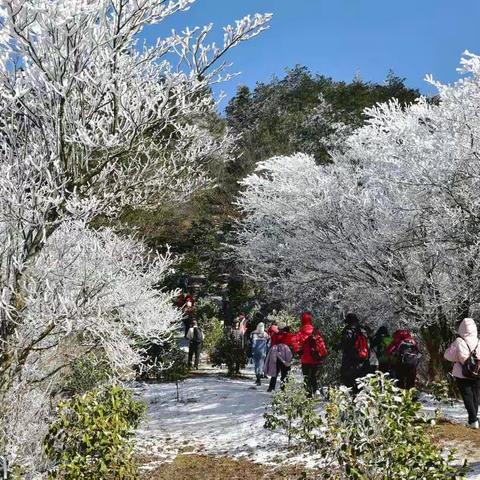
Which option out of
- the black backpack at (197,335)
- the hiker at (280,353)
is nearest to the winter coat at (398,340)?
the hiker at (280,353)

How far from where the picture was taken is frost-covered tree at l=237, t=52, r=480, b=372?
793 centimetres

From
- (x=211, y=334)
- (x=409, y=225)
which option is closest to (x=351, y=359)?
(x=409, y=225)

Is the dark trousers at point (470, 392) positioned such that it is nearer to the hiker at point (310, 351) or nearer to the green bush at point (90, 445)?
the hiker at point (310, 351)

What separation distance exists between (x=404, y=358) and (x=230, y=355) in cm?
695

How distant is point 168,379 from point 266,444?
6.17 metres

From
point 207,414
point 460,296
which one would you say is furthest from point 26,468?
point 460,296

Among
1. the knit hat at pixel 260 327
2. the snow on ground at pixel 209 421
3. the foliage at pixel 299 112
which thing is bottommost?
the snow on ground at pixel 209 421

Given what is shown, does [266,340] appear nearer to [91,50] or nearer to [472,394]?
[472,394]

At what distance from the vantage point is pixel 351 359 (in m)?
8.09

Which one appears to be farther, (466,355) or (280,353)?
(280,353)

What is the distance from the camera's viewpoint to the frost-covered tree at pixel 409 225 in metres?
7.93

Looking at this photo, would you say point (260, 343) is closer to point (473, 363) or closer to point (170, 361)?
point (170, 361)

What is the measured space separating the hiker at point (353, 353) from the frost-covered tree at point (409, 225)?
1382 mm

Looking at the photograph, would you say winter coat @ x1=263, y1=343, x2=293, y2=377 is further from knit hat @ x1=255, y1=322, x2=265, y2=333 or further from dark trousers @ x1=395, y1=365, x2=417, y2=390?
dark trousers @ x1=395, y1=365, x2=417, y2=390
